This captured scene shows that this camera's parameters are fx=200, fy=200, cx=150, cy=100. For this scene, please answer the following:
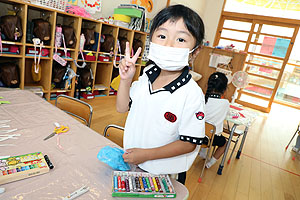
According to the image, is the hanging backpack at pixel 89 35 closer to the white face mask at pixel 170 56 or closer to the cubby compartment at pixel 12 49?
the cubby compartment at pixel 12 49

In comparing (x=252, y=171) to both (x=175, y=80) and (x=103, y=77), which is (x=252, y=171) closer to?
(x=175, y=80)

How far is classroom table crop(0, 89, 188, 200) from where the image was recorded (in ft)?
2.27

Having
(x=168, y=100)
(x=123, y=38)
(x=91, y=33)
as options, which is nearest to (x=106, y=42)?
(x=91, y=33)

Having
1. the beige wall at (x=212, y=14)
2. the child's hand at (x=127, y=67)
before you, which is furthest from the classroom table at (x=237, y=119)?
the beige wall at (x=212, y=14)

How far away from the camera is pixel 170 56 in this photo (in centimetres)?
75

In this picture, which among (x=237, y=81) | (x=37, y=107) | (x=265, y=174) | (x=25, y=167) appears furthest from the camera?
(x=237, y=81)

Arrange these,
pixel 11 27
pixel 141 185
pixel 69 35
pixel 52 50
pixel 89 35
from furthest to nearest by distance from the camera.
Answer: pixel 89 35 < pixel 69 35 < pixel 52 50 < pixel 11 27 < pixel 141 185

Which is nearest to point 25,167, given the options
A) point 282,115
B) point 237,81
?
point 237,81

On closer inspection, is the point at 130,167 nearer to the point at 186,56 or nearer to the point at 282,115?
the point at 186,56

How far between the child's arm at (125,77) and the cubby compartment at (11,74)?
2431 millimetres

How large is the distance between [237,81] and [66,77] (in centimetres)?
276

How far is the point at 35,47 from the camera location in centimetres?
279

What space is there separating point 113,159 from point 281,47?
6.28 metres

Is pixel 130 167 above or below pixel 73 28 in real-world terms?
below
